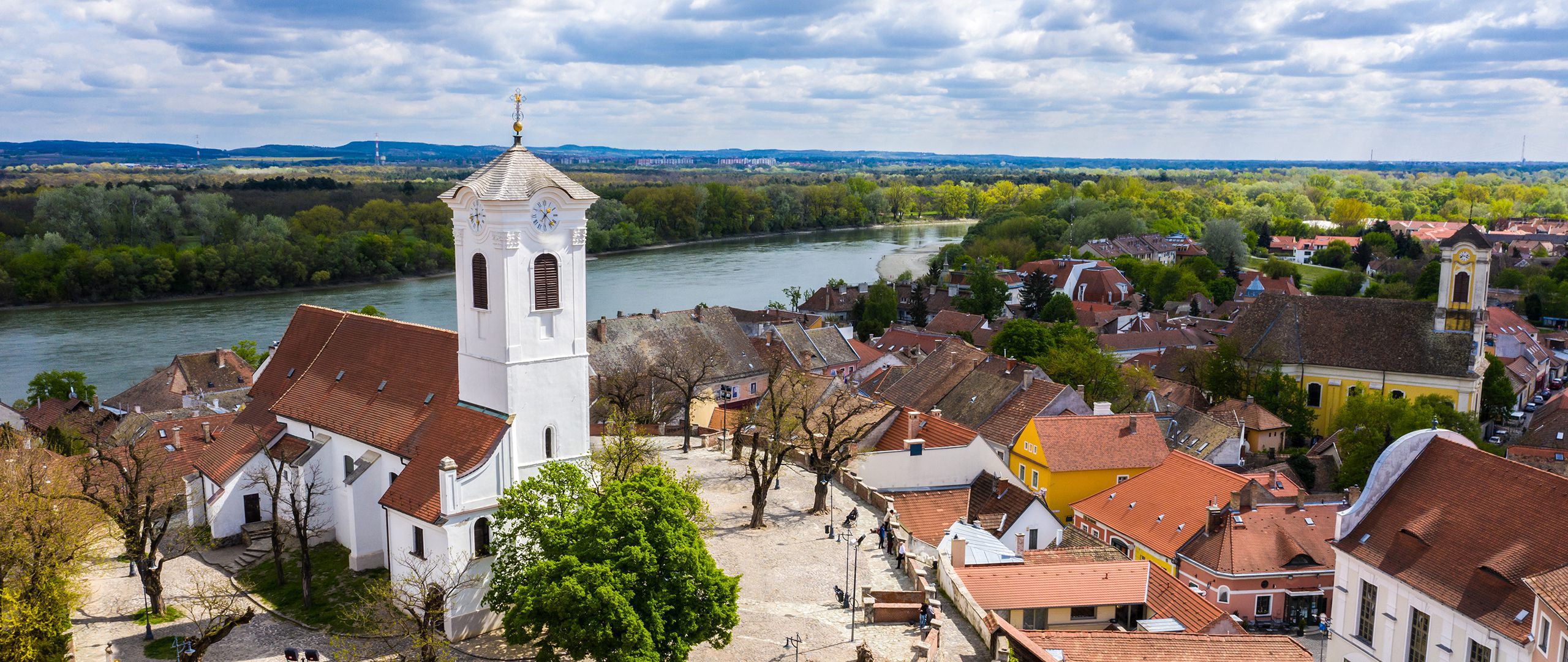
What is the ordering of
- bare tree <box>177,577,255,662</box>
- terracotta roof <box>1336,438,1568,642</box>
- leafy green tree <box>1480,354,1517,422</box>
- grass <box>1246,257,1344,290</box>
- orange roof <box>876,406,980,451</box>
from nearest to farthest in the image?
bare tree <box>177,577,255,662</box> → terracotta roof <box>1336,438,1568,642</box> → orange roof <box>876,406,980,451</box> → leafy green tree <box>1480,354,1517,422</box> → grass <box>1246,257,1344,290</box>

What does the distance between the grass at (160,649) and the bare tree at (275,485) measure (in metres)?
2.91

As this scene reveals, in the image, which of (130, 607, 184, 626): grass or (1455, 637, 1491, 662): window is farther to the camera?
(130, 607, 184, 626): grass

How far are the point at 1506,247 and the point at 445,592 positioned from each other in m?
132

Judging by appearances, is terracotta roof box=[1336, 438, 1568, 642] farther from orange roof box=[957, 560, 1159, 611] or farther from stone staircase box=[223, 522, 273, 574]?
stone staircase box=[223, 522, 273, 574]

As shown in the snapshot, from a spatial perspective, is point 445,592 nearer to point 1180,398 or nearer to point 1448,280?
point 1180,398

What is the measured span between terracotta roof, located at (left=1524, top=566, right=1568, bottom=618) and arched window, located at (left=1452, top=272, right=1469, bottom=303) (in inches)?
1405

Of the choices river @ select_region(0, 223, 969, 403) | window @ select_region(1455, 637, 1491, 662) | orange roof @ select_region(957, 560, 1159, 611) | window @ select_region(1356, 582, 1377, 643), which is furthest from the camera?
river @ select_region(0, 223, 969, 403)

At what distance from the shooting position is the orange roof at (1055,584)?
2614 centimetres

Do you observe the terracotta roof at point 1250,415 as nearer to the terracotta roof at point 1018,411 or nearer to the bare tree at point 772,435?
the terracotta roof at point 1018,411

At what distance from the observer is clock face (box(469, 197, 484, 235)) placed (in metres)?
24.1

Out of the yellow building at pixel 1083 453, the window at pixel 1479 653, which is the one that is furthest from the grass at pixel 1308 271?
the window at pixel 1479 653

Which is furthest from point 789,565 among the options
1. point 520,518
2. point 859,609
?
point 520,518

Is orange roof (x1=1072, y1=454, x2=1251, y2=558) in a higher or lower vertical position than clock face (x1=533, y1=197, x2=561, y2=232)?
lower

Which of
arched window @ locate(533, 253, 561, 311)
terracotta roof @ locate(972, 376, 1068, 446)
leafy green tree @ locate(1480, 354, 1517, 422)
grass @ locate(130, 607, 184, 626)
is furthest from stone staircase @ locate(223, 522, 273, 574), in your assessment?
leafy green tree @ locate(1480, 354, 1517, 422)
